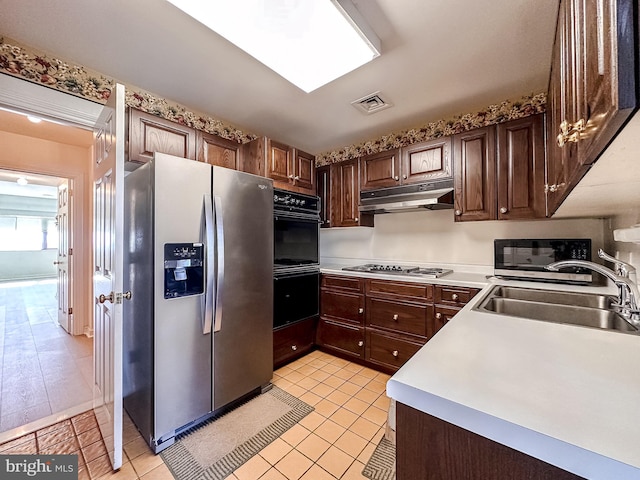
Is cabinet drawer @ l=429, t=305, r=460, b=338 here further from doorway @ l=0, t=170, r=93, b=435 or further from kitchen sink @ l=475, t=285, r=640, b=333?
doorway @ l=0, t=170, r=93, b=435

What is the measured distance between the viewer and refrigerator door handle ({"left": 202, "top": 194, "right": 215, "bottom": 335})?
5.59 ft

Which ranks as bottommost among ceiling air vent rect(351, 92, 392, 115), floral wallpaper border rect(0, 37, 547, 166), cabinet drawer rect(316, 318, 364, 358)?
cabinet drawer rect(316, 318, 364, 358)

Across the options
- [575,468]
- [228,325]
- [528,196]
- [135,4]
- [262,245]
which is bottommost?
[228,325]

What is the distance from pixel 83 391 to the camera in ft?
Result: 7.11

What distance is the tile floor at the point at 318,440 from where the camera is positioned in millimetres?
1398

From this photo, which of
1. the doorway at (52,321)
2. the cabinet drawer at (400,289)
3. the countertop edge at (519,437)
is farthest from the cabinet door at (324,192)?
the countertop edge at (519,437)

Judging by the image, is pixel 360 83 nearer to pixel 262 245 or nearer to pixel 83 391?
pixel 262 245

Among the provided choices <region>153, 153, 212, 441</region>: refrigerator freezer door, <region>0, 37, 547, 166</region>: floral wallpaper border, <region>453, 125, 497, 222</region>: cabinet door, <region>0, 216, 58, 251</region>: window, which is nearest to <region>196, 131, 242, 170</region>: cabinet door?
<region>0, 37, 547, 166</region>: floral wallpaper border

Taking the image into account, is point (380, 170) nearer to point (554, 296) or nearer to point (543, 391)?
point (554, 296)

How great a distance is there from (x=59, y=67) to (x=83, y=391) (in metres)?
2.46

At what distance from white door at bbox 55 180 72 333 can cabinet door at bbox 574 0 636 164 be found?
16.0 ft

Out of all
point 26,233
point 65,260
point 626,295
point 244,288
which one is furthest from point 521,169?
point 26,233

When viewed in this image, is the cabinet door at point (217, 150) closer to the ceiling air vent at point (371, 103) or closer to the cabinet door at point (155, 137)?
the cabinet door at point (155, 137)

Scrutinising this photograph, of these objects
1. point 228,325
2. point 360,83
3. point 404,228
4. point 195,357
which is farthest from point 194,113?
point 404,228
